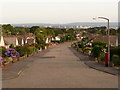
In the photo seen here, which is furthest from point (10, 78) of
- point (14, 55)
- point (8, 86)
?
point (14, 55)

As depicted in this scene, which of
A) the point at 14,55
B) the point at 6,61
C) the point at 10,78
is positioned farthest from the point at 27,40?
the point at 10,78

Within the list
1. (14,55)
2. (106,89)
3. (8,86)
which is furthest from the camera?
(14,55)

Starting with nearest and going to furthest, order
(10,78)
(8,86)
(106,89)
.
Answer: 1. (106,89)
2. (8,86)
3. (10,78)

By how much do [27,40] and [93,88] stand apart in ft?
262

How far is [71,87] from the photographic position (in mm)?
15008

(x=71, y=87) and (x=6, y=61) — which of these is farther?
(x=6, y=61)

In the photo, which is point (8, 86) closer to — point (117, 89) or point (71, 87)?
point (71, 87)

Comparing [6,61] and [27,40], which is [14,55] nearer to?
[6,61]

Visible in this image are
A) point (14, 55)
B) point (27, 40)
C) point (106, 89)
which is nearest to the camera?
point (106, 89)

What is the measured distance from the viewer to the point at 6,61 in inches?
1215

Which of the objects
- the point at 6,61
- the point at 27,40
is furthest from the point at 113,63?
the point at 27,40

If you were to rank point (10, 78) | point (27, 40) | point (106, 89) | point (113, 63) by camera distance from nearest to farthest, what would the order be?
point (106, 89), point (10, 78), point (113, 63), point (27, 40)

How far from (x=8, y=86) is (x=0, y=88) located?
2.85 feet

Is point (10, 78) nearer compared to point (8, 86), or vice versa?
point (8, 86)
